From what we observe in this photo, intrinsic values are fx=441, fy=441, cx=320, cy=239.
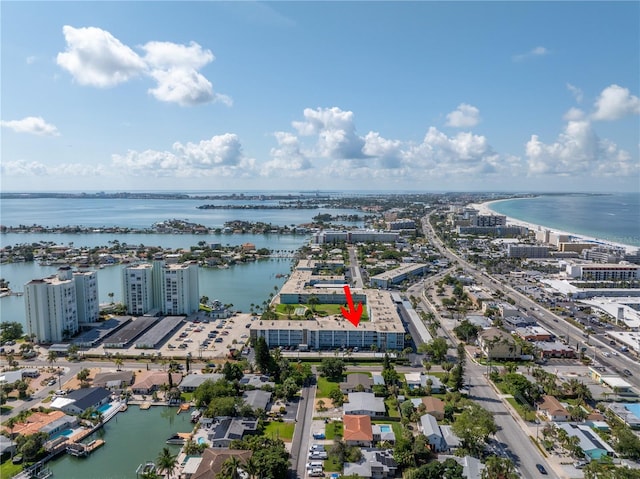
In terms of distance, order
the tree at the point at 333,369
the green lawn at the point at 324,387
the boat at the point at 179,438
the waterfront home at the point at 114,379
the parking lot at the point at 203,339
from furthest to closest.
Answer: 1. the parking lot at the point at 203,339
2. the tree at the point at 333,369
3. the waterfront home at the point at 114,379
4. the green lawn at the point at 324,387
5. the boat at the point at 179,438

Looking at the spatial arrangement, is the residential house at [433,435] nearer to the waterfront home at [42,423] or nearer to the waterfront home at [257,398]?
the waterfront home at [257,398]

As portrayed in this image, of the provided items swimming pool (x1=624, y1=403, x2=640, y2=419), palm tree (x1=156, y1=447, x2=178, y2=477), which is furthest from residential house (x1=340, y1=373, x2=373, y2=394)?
swimming pool (x1=624, y1=403, x2=640, y2=419)

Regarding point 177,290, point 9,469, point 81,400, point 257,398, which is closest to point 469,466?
point 257,398

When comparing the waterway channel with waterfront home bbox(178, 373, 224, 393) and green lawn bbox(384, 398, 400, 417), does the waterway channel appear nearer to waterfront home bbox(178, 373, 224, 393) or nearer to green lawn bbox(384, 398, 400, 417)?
waterfront home bbox(178, 373, 224, 393)

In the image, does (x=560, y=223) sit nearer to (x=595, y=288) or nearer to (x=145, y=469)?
(x=595, y=288)

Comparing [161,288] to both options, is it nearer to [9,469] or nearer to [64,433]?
[64,433]

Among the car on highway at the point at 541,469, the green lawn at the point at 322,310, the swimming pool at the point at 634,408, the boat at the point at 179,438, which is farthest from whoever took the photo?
the green lawn at the point at 322,310

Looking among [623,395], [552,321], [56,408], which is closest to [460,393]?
[623,395]

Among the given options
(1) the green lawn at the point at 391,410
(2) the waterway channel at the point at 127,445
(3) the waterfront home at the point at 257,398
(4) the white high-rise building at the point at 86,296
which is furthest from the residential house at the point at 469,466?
(4) the white high-rise building at the point at 86,296

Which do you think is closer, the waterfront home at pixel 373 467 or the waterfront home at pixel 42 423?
the waterfront home at pixel 373 467

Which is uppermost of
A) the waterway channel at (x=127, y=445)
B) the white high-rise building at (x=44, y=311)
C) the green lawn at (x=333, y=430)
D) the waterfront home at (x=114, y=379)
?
the white high-rise building at (x=44, y=311)
